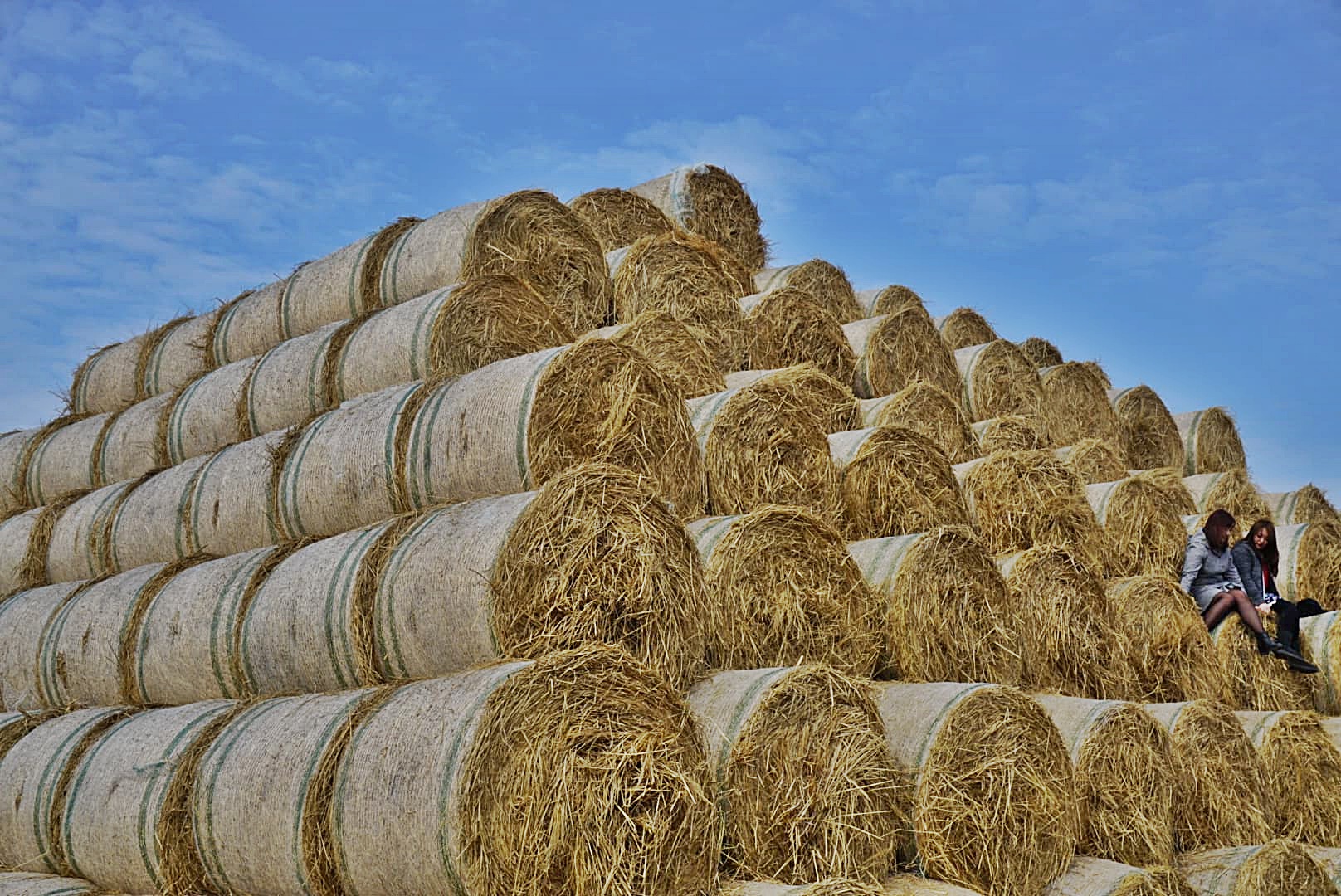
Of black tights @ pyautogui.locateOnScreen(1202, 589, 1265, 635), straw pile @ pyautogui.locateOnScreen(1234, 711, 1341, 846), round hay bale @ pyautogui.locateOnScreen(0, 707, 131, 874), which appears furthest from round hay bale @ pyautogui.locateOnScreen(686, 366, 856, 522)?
round hay bale @ pyautogui.locateOnScreen(0, 707, 131, 874)

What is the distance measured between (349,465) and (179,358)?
338 cm

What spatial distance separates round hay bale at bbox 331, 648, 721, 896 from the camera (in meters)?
3.87

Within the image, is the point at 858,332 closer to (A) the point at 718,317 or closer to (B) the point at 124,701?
(A) the point at 718,317

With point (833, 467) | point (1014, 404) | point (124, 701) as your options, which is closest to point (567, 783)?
point (833, 467)

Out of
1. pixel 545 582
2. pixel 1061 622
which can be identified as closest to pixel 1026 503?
pixel 1061 622

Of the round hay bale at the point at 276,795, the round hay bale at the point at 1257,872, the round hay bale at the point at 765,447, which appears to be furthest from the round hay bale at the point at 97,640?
the round hay bale at the point at 1257,872

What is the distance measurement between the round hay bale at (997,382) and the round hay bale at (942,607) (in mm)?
2985

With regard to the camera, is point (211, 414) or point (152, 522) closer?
point (152, 522)

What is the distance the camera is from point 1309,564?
831 centimetres

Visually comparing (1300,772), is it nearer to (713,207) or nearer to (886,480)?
(886,480)

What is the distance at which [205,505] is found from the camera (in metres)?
6.48

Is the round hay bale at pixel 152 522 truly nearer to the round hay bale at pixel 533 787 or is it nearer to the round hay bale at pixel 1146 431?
the round hay bale at pixel 533 787

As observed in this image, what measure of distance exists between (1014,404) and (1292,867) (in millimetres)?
4071

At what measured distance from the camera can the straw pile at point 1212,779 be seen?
5918 mm
